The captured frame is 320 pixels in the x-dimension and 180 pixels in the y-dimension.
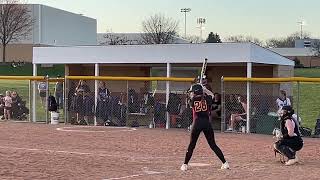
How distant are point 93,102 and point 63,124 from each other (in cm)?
152

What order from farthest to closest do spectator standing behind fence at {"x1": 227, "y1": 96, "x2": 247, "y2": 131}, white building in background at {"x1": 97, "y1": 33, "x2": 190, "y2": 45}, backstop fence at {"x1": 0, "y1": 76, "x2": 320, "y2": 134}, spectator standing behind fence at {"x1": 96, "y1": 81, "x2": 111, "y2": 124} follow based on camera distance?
white building in background at {"x1": 97, "y1": 33, "x2": 190, "y2": 45} < spectator standing behind fence at {"x1": 96, "y1": 81, "x2": 111, "y2": 124} < spectator standing behind fence at {"x1": 227, "y1": 96, "x2": 247, "y2": 131} < backstop fence at {"x1": 0, "y1": 76, "x2": 320, "y2": 134}

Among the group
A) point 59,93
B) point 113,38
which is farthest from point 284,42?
point 59,93

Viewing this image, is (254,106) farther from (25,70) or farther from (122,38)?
(122,38)

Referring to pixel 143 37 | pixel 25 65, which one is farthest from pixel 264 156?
pixel 143 37

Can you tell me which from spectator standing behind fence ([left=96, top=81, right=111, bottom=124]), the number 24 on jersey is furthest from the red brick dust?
spectator standing behind fence ([left=96, top=81, right=111, bottom=124])

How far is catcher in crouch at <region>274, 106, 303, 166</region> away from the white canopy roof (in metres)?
8.77

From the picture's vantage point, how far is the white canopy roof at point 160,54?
2178cm

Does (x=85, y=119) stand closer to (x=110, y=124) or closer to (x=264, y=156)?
(x=110, y=124)

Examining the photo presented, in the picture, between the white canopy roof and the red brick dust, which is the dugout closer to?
the white canopy roof

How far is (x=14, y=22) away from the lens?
80188 millimetres

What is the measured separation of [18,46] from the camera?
82250 mm

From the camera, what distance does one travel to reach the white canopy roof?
2178cm

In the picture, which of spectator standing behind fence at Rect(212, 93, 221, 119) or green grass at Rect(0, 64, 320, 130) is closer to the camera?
spectator standing behind fence at Rect(212, 93, 221, 119)

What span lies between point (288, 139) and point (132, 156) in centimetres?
365
